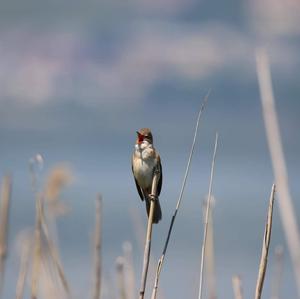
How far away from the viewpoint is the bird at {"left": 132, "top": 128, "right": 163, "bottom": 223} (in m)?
5.29

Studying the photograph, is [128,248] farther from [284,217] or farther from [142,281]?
[284,217]

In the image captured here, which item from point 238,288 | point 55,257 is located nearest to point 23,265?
point 55,257

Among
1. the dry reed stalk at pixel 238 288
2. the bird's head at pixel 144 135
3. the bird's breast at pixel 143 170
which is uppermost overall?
the bird's head at pixel 144 135

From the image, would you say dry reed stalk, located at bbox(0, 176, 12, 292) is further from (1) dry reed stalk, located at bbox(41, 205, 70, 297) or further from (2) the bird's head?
(2) the bird's head

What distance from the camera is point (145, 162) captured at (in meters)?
5.33

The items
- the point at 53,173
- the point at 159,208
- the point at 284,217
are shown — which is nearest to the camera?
the point at 284,217

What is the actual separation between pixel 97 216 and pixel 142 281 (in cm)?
46

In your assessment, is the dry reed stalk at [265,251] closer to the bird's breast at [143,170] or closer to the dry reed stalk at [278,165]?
the dry reed stalk at [278,165]

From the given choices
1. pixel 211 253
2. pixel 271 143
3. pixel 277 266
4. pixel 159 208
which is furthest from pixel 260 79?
pixel 159 208

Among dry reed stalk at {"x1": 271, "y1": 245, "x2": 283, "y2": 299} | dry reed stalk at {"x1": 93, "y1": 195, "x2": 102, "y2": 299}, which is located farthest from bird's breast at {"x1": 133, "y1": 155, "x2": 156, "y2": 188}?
dry reed stalk at {"x1": 93, "y1": 195, "x2": 102, "y2": 299}

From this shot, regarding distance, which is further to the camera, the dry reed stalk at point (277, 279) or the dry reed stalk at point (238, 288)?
the dry reed stalk at point (277, 279)

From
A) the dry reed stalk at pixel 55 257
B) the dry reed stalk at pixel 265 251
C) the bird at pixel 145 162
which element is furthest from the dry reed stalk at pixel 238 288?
the bird at pixel 145 162

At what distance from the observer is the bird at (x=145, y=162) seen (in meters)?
5.29

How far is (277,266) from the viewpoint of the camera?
443 centimetres
